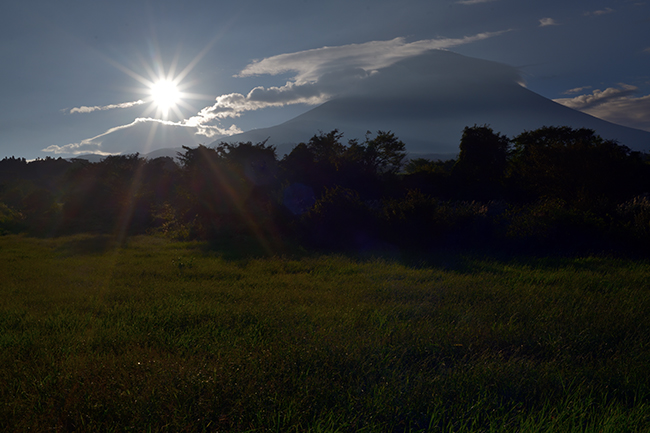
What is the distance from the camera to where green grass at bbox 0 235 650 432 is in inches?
105

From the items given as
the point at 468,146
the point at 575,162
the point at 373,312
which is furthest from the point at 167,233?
the point at 468,146

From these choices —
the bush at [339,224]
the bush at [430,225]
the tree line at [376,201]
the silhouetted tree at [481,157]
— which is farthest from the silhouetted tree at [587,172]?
the bush at [339,224]

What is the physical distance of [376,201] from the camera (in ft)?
54.0

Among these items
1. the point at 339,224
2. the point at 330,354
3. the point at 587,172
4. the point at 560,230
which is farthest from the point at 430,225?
the point at 587,172

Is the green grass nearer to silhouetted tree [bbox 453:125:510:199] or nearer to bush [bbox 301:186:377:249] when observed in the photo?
bush [bbox 301:186:377:249]

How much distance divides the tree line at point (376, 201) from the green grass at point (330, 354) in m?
4.55

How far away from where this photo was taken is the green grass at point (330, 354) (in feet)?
8.73

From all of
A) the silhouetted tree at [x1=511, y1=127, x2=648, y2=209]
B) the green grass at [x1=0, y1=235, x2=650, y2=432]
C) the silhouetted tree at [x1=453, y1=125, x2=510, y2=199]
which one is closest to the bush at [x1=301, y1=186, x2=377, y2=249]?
the green grass at [x1=0, y1=235, x2=650, y2=432]

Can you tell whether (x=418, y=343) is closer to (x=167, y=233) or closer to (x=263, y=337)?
(x=263, y=337)

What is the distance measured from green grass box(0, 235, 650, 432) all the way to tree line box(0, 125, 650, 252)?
455cm

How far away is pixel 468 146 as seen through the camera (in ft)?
92.9

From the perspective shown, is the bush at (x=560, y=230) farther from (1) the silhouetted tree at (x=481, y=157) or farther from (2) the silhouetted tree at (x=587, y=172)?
(1) the silhouetted tree at (x=481, y=157)

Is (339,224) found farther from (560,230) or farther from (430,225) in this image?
(560,230)

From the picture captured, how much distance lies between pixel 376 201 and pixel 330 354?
13.3 metres
